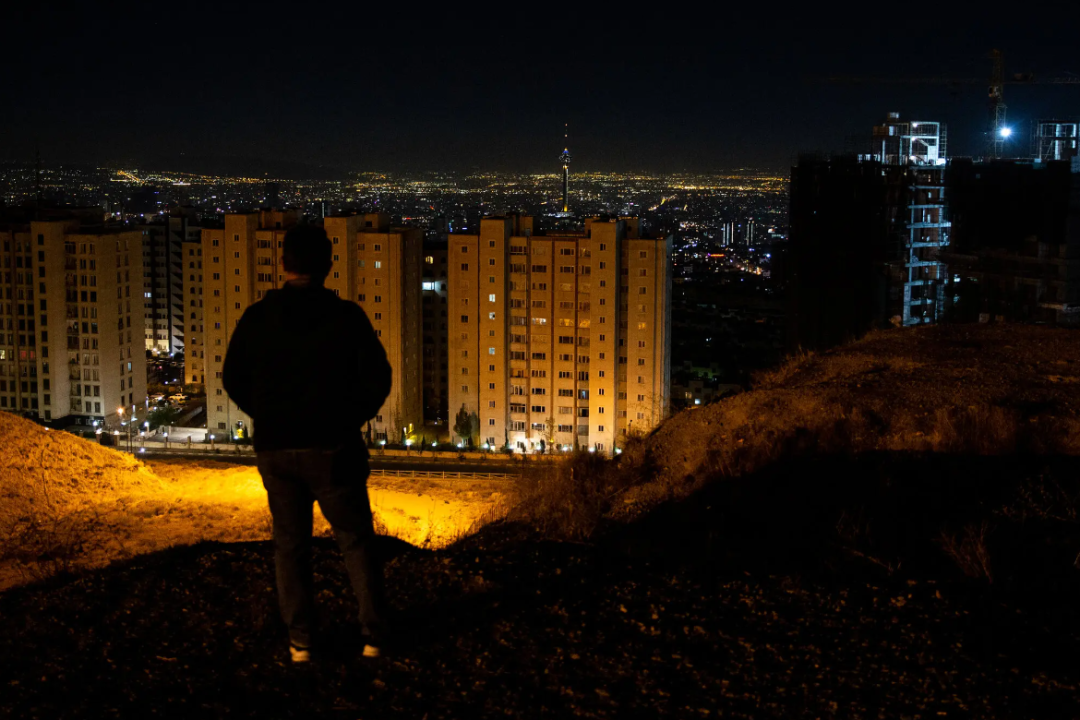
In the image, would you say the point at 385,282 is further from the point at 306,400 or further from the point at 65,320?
the point at 306,400

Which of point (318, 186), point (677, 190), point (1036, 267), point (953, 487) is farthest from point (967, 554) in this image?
point (677, 190)

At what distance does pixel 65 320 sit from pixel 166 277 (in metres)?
13.9

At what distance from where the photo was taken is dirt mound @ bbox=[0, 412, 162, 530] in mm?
10246

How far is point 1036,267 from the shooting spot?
96.0ft

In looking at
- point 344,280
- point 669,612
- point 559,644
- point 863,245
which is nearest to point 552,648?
point 559,644

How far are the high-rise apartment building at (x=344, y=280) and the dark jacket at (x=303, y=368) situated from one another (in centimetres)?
3026

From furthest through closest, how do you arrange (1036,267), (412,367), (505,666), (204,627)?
1. (412,367)
2. (1036,267)
3. (204,627)
4. (505,666)

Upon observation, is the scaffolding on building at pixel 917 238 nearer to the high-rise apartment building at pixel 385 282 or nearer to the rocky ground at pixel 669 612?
the high-rise apartment building at pixel 385 282

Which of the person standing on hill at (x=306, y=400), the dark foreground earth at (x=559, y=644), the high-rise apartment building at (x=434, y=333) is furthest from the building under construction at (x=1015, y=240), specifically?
the person standing on hill at (x=306, y=400)

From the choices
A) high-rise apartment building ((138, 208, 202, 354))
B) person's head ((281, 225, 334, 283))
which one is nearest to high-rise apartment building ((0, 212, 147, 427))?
high-rise apartment building ((138, 208, 202, 354))

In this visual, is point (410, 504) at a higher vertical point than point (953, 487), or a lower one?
lower

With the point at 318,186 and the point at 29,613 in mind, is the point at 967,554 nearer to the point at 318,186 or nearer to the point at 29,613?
the point at 29,613

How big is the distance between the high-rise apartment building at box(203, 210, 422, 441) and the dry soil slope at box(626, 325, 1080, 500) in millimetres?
23757

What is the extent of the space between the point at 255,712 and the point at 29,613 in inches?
57.4
